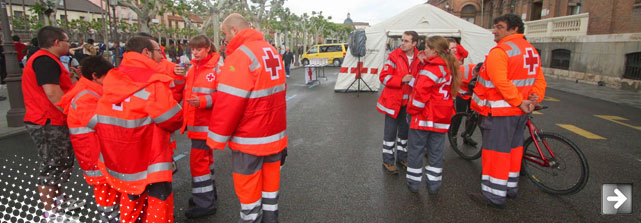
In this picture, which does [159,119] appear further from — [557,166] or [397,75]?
[557,166]

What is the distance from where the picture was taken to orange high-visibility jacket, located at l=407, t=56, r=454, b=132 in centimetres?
377

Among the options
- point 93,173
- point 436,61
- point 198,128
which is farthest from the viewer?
point 436,61

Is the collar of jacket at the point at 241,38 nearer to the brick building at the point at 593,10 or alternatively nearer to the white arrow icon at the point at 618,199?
the white arrow icon at the point at 618,199

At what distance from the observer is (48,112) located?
331 cm

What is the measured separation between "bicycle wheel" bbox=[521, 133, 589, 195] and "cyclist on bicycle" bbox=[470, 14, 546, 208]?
1.88ft

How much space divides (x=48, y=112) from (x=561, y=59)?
23.5 metres

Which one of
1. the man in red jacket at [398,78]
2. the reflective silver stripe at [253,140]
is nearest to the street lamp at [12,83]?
the reflective silver stripe at [253,140]

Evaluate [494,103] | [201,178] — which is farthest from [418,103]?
[201,178]

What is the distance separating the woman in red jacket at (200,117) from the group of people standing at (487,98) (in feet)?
6.95

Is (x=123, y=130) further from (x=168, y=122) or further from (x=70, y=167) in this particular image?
(x=70, y=167)

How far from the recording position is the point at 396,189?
13.8 feet

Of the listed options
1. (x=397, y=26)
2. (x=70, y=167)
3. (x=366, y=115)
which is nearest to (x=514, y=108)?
(x=70, y=167)

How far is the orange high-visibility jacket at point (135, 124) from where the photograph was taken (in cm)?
244

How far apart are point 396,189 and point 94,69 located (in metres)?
3.28
